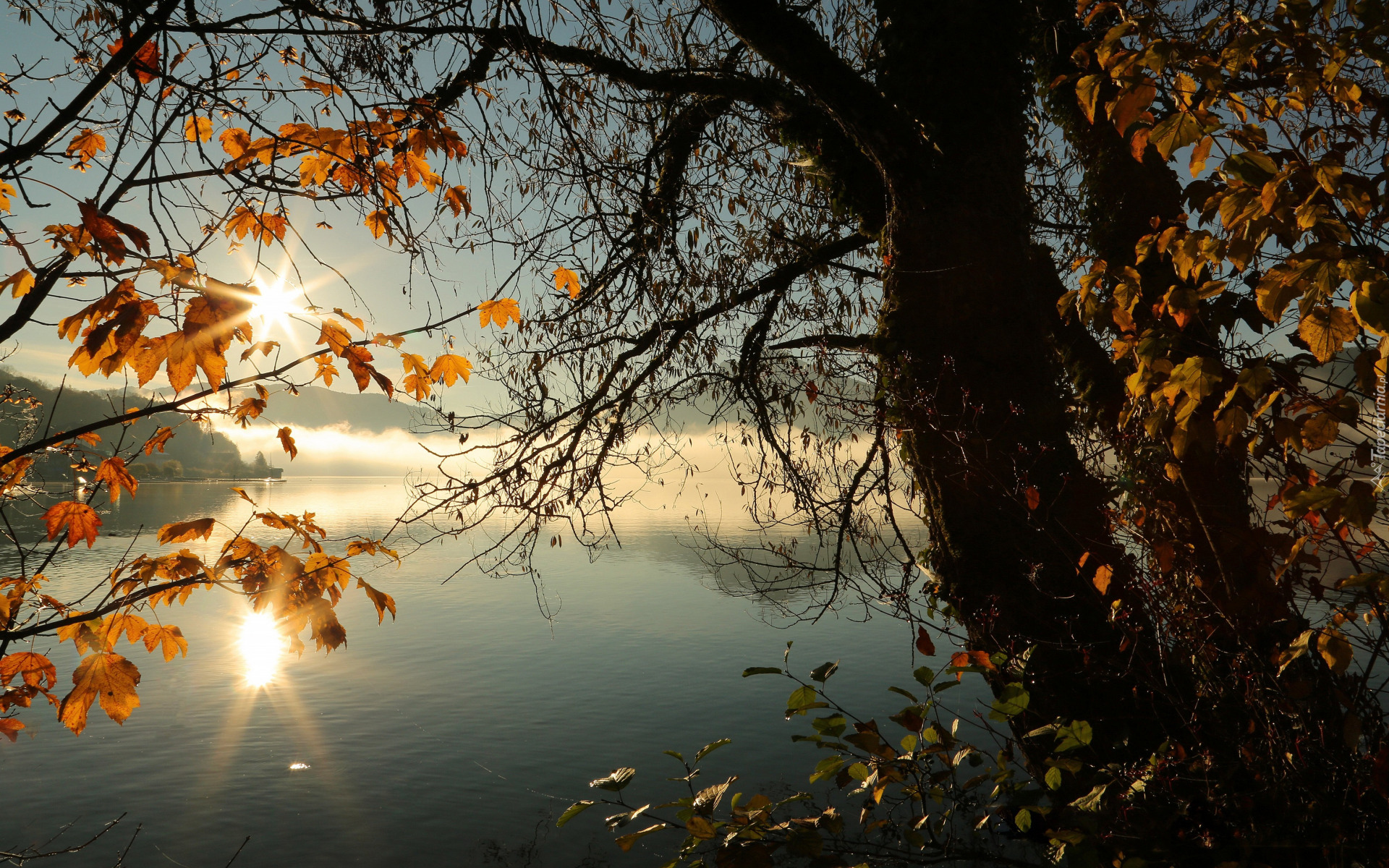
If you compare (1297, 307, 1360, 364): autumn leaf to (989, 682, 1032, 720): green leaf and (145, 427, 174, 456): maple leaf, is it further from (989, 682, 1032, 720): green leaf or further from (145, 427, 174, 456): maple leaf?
(145, 427, 174, 456): maple leaf

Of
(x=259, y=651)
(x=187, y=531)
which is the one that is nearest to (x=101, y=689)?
(x=187, y=531)

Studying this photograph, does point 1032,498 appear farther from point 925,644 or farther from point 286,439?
point 286,439

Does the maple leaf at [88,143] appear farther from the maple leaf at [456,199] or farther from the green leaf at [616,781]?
the green leaf at [616,781]

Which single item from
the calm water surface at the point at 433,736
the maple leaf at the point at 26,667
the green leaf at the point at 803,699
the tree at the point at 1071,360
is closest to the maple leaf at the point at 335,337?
the tree at the point at 1071,360

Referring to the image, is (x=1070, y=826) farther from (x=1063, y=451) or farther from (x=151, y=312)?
(x=151, y=312)

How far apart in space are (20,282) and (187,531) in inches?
36.5

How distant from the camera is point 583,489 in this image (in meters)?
4.68

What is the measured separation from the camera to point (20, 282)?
193cm

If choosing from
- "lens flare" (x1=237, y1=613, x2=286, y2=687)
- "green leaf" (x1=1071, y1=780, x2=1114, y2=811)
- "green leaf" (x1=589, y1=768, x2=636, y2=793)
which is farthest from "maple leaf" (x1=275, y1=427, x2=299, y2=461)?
"lens flare" (x1=237, y1=613, x2=286, y2=687)

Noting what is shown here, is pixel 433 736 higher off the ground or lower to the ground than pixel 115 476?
lower

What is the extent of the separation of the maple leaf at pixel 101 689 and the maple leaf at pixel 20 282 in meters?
1.03

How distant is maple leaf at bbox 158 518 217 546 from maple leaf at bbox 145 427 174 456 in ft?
1.52

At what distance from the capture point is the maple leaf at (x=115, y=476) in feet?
8.49

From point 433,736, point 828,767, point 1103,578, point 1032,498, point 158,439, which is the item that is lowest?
point 433,736
